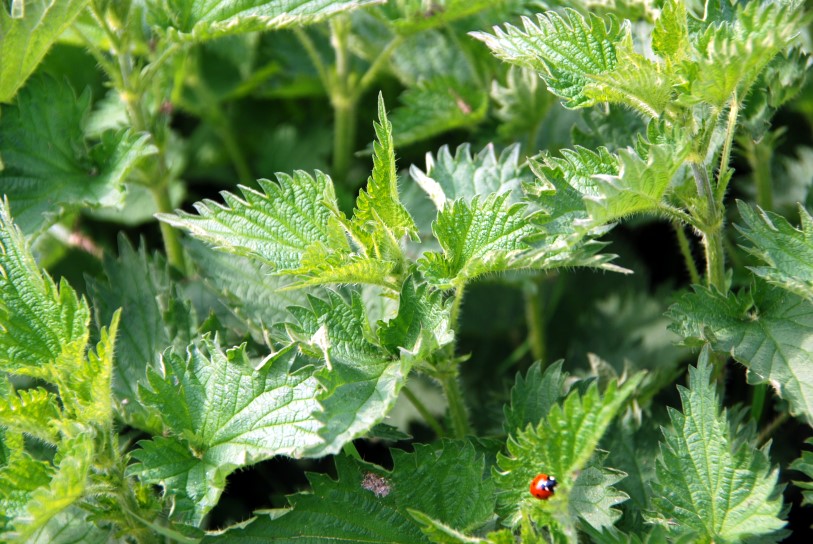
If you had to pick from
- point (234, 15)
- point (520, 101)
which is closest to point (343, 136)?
point (520, 101)

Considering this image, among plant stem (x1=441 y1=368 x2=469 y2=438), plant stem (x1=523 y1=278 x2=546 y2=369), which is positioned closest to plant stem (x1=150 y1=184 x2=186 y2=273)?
plant stem (x1=441 y1=368 x2=469 y2=438)

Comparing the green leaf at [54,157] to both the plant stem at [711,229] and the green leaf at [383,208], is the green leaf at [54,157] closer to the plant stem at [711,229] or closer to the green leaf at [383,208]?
the green leaf at [383,208]

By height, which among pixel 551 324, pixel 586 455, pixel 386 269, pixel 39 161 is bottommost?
pixel 551 324

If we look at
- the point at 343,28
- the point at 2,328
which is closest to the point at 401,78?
the point at 343,28

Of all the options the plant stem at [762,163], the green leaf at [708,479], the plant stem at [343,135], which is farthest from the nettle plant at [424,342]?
the plant stem at [343,135]

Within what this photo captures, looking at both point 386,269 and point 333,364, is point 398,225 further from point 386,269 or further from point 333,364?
point 333,364

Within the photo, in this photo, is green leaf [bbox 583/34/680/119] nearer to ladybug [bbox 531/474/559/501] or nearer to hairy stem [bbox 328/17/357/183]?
ladybug [bbox 531/474/559/501]
